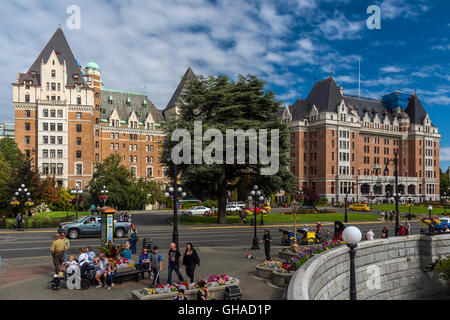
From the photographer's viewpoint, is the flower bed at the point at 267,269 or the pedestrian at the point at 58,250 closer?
the pedestrian at the point at 58,250

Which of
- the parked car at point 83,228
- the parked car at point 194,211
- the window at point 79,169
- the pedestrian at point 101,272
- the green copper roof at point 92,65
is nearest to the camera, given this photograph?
the pedestrian at point 101,272

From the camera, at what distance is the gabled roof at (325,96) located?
87.2 meters

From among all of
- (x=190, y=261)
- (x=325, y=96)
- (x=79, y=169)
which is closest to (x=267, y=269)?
(x=190, y=261)

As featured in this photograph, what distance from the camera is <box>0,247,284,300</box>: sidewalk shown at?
12.0 meters

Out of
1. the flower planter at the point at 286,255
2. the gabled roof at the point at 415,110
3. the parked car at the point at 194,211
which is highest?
the gabled roof at the point at 415,110

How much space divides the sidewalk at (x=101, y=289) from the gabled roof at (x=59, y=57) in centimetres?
6325

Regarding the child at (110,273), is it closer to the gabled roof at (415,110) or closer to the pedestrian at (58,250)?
the pedestrian at (58,250)

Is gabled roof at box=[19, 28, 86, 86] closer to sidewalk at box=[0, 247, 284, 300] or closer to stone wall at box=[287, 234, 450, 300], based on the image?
sidewalk at box=[0, 247, 284, 300]

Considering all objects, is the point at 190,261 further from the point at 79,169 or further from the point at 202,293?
the point at 79,169

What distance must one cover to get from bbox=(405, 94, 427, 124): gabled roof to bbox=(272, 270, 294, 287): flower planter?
341 feet

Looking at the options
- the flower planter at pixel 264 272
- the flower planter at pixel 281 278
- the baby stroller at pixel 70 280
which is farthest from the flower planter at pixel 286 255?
the baby stroller at pixel 70 280

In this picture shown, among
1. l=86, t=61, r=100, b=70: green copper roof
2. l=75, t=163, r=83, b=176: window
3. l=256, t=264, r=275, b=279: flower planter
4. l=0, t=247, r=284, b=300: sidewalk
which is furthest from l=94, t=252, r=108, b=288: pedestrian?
l=86, t=61, r=100, b=70: green copper roof

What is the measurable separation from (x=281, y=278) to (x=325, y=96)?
80509 mm
